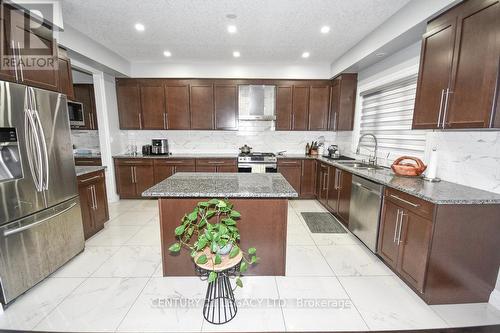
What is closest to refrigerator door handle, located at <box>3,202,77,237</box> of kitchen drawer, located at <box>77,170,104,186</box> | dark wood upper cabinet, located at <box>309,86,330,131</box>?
kitchen drawer, located at <box>77,170,104,186</box>

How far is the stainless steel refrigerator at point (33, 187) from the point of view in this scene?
1.73 metres

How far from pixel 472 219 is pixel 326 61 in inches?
142

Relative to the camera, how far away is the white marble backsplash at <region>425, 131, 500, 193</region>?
6.14ft

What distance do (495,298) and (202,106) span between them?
4.73 metres

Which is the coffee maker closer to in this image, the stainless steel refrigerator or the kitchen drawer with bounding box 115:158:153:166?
the kitchen drawer with bounding box 115:158:153:166

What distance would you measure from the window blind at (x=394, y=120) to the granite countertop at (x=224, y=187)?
1860mm

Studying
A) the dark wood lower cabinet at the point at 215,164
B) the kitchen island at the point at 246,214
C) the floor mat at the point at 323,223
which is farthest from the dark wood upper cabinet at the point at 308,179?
the kitchen island at the point at 246,214

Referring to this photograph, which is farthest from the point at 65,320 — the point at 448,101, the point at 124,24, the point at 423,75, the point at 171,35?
the point at 423,75

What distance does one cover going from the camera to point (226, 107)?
180 inches

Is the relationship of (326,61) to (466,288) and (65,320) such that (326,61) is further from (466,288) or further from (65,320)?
(65,320)

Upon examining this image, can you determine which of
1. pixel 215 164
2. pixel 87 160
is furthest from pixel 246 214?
pixel 87 160

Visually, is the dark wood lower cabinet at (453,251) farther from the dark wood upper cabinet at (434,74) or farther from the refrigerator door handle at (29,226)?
the refrigerator door handle at (29,226)

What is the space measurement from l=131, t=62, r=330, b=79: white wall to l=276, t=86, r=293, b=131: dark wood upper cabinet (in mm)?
285

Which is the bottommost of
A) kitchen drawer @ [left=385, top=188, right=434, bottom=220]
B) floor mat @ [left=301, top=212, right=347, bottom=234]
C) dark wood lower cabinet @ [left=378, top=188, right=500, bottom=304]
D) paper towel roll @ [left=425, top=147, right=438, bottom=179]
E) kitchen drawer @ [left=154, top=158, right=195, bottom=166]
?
floor mat @ [left=301, top=212, right=347, bottom=234]
